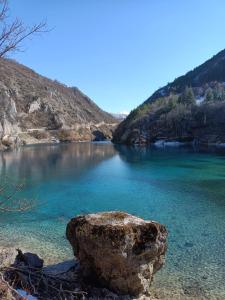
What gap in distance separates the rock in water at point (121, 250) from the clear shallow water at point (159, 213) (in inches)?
90.6

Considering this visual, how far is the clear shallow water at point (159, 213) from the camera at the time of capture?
16312 mm

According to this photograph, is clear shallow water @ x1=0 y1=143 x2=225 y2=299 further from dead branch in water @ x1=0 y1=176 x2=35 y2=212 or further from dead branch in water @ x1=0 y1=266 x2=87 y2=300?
dead branch in water @ x1=0 y1=266 x2=87 y2=300

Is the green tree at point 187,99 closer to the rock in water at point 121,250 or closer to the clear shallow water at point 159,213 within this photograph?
the clear shallow water at point 159,213

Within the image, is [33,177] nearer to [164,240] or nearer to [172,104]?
[164,240]

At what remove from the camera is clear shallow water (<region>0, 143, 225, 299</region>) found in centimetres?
1631

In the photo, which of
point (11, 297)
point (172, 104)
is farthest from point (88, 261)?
point (172, 104)

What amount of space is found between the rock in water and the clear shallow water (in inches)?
90.6

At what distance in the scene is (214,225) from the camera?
987 inches

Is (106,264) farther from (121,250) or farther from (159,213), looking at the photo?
(159,213)

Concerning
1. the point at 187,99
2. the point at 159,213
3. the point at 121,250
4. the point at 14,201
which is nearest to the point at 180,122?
the point at 187,99

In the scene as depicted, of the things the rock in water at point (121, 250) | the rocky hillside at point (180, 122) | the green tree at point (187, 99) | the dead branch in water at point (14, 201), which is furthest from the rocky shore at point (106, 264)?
the green tree at point (187, 99)

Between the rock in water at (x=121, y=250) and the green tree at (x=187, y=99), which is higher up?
the green tree at (x=187, y=99)

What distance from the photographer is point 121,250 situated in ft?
40.2

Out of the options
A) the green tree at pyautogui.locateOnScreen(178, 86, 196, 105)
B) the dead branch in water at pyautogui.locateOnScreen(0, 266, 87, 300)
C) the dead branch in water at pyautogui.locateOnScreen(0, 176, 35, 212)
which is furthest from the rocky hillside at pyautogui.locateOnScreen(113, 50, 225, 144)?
the dead branch in water at pyautogui.locateOnScreen(0, 266, 87, 300)
